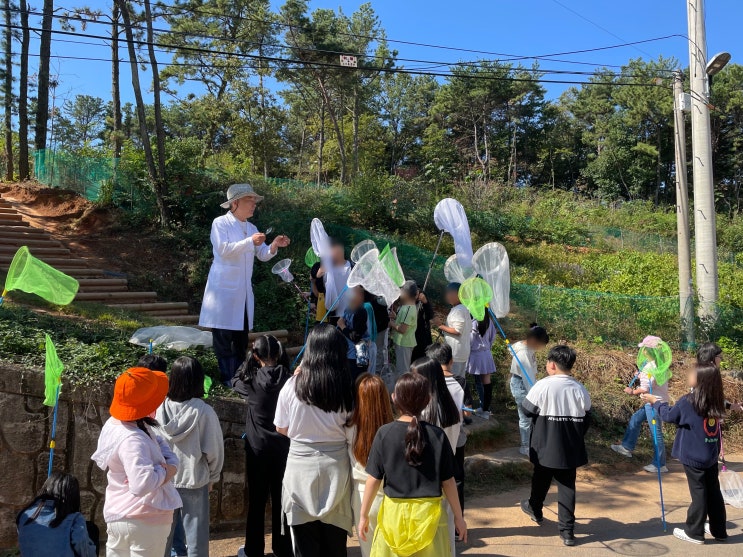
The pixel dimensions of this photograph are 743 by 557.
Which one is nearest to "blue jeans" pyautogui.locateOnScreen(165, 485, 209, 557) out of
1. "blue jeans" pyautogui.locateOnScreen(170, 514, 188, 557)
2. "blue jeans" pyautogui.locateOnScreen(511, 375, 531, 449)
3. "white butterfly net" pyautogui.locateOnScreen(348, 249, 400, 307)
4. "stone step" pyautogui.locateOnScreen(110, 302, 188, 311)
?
"blue jeans" pyautogui.locateOnScreen(170, 514, 188, 557)

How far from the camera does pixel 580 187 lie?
39.9 meters

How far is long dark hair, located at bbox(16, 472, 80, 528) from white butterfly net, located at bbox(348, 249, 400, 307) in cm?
277

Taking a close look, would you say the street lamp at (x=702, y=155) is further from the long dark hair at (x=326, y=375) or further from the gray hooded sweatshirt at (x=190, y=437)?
the gray hooded sweatshirt at (x=190, y=437)

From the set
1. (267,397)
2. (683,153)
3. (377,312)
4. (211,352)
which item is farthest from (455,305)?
(683,153)

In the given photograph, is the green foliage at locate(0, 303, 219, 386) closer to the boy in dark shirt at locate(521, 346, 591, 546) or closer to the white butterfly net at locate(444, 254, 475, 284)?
the white butterfly net at locate(444, 254, 475, 284)

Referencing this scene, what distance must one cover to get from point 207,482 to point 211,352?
2364 millimetres

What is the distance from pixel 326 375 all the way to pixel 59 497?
1.40 metres

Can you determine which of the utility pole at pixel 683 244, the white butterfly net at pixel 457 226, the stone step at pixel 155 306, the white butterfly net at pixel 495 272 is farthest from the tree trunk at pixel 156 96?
the utility pole at pixel 683 244

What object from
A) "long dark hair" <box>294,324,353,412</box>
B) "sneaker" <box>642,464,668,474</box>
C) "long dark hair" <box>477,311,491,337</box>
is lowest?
"sneaker" <box>642,464,668,474</box>

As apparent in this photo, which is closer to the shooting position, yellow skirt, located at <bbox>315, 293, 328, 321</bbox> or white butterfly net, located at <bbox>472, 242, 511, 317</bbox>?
white butterfly net, located at <bbox>472, 242, 511, 317</bbox>

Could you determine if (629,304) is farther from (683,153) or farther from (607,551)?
(607,551)

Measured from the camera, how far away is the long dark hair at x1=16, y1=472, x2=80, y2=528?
112 inches

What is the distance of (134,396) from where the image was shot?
3014 millimetres

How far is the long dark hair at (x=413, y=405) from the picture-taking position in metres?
3.02
